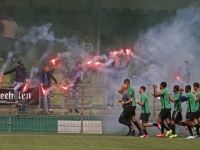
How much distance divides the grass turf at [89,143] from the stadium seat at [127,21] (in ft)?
42.7

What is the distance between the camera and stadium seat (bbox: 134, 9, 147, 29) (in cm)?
3129

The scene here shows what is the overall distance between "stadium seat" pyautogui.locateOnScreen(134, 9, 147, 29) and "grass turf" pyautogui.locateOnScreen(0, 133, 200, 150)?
12.9 metres

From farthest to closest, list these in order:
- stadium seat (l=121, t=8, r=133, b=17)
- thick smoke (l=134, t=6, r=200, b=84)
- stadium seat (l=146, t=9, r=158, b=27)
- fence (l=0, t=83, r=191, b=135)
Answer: stadium seat (l=121, t=8, r=133, b=17) → stadium seat (l=146, t=9, r=158, b=27) → thick smoke (l=134, t=6, r=200, b=84) → fence (l=0, t=83, r=191, b=135)

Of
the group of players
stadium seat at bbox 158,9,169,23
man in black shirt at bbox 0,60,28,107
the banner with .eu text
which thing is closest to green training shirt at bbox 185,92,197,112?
the group of players

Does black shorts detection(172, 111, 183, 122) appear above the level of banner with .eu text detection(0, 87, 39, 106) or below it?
below

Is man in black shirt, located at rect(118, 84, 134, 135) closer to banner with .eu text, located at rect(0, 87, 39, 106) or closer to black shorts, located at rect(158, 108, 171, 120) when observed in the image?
black shorts, located at rect(158, 108, 171, 120)

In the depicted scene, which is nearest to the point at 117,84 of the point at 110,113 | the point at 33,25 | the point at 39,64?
the point at 110,113

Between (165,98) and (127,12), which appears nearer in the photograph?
(165,98)

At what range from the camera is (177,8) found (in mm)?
31281

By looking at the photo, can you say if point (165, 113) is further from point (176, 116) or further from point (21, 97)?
point (21, 97)

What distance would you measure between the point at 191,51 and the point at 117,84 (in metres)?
5.61

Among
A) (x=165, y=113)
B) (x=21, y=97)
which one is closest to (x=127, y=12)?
(x=21, y=97)

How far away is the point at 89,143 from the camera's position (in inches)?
666

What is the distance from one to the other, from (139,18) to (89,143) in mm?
15443
